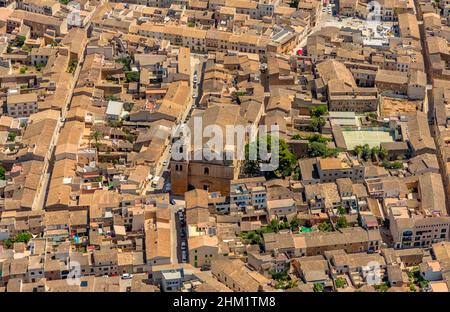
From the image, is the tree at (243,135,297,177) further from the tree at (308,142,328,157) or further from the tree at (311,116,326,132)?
the tree at (311,116,326,132)

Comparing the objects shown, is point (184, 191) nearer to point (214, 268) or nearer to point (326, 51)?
point (214, 268)

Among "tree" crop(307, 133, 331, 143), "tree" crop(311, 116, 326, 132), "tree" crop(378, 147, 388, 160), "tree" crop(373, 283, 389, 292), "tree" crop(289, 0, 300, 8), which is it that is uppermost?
"tree" crop(289, 0, 300, 8)

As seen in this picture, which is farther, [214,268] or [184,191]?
[184,191]

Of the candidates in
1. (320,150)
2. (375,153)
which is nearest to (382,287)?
(320,150)

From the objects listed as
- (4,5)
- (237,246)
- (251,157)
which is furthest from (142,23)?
(237,246)

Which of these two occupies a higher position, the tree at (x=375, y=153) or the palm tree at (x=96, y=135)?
the palm tree at (x=96, y=135)

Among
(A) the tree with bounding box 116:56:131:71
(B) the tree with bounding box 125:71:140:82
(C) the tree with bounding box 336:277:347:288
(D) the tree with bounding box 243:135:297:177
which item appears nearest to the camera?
(C) the tree with bounding box 336:277:347:288

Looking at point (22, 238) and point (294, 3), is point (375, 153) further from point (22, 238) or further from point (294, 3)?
point (294, 3)

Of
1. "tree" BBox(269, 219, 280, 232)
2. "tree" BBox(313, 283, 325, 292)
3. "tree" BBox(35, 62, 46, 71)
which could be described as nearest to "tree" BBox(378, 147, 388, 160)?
"tree" BBox(269, 219, 280, 232)

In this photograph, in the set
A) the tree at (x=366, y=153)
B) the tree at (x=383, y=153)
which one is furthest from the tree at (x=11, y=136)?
the tree at (x=383, y=153)

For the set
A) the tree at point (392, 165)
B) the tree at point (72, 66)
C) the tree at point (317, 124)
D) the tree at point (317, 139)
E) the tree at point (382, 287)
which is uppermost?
the tree at point (72, 66)

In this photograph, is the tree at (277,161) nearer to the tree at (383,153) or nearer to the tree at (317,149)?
the tree at (317,149)
